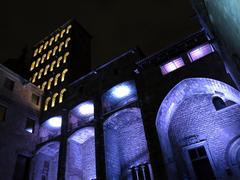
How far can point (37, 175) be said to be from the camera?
2058 centimetres

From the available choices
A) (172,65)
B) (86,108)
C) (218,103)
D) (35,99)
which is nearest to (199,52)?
(172,65)

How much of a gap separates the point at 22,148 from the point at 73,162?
485 centimetres

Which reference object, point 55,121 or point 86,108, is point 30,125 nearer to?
point 55,121

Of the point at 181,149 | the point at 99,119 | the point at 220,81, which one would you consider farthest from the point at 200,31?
the point at 99,119

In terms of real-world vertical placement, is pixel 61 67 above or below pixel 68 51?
below

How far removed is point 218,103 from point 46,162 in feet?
54.4

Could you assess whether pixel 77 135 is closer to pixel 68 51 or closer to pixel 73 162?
pixel 73 162

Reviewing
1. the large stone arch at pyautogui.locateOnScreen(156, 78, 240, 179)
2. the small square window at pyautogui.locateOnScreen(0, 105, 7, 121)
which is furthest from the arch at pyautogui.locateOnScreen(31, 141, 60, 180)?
the large stone arch at pyautogui.locateOnScreen(156, 78, 240, 179)

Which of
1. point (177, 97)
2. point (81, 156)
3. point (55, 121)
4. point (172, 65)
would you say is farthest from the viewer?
point (55, 121)

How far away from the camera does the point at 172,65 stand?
16.7 m

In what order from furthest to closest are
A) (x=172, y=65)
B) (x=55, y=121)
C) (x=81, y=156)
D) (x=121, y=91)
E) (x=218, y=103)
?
(x=55, y=121), (x=81, y=156), (x=121, y=91), (x=172, y=65), (x=218, y=103)

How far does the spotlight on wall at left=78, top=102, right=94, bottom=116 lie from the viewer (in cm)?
2105

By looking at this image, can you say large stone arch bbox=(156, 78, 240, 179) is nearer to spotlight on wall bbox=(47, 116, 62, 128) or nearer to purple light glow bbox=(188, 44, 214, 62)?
purple light glow bbox=(188, 44, 214, 62)

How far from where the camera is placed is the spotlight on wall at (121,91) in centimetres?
1947
